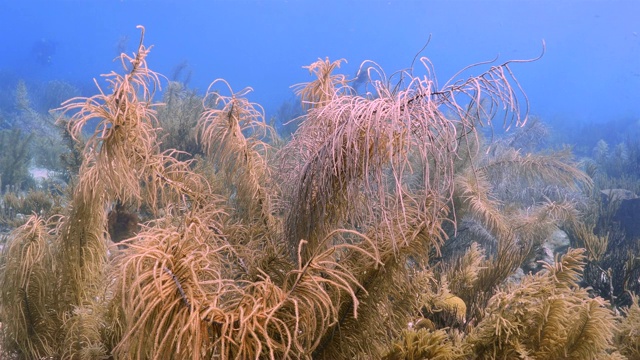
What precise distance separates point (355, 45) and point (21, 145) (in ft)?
459

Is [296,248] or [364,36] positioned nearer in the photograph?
[296,248]

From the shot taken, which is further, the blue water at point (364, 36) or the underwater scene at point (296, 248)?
the blue water at point (364, 36)

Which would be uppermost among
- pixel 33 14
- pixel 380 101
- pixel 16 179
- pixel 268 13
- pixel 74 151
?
pixel 33 14

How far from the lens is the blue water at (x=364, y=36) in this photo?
12388cm

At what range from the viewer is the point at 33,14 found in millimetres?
151875

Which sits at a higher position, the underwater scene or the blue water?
the blue water

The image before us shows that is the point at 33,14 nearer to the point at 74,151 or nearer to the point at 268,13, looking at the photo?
the point at 268,13

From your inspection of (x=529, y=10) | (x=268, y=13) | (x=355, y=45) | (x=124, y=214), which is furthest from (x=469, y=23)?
(x=124, y=214)

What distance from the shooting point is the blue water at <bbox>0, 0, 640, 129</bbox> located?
123875 millimetres

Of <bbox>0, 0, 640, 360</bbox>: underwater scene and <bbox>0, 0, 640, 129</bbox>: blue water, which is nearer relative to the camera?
<bbox>0, 0, 640, 360</bbox>: underwater scene

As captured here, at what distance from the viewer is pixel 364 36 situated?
155125 millimetres

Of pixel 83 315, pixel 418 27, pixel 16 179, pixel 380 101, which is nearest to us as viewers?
pixel 380 101

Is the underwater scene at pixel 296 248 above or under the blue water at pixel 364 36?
under

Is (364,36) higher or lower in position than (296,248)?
higher
